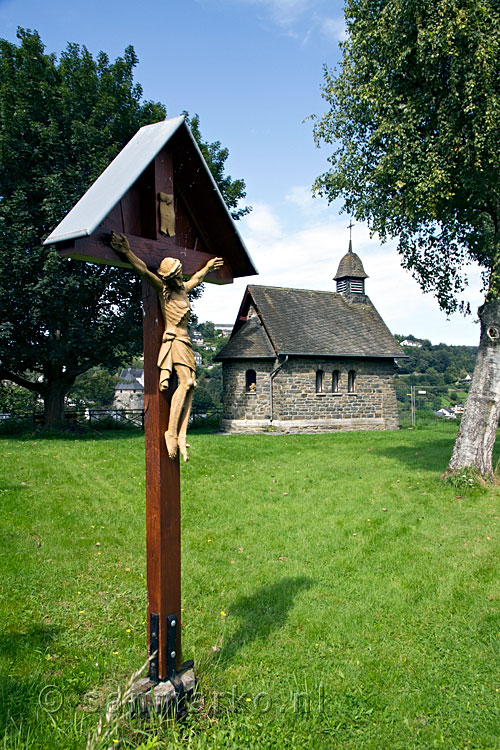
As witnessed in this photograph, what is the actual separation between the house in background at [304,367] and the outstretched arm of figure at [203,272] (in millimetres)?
19296

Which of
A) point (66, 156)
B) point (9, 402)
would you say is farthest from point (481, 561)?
point (9, 402)

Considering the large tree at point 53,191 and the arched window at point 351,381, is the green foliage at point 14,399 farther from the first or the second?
the arched window at point 351,381

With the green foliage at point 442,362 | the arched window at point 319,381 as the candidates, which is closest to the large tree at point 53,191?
the arched window at point 319,381

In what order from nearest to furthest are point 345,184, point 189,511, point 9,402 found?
point 189,511 < point 345,184 < point 9,402

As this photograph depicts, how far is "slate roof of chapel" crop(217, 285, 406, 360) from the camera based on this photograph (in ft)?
78.4

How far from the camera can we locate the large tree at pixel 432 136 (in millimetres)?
9352

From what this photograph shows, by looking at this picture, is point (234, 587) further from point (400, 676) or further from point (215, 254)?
point (215, 254)

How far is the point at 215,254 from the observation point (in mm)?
4074

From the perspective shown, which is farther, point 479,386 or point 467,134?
point 479,386

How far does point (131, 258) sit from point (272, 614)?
150 inches

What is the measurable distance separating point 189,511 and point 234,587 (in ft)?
9.99

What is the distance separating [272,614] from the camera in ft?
17.0

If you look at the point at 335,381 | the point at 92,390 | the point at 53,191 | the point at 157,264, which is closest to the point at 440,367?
the point at 92,390

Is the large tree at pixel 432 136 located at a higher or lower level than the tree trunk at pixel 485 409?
higher
